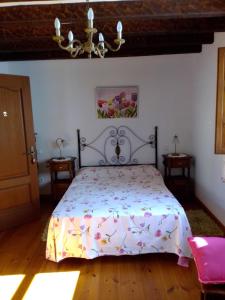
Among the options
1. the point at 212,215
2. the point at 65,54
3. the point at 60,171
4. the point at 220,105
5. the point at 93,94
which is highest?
the point at 65,54

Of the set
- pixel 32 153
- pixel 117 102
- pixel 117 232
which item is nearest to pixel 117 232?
pixel 117 232

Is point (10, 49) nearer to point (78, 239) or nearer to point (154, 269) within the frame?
point (78, 239)

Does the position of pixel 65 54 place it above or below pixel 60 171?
above

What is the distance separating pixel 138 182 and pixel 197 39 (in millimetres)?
2086

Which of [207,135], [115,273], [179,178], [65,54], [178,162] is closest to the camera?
[115,273]

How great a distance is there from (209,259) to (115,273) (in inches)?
43.5

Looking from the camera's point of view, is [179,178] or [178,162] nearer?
[178,162]

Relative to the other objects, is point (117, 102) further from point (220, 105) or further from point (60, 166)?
point (220, 105)

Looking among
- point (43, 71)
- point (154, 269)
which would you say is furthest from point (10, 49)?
point (154, 269)

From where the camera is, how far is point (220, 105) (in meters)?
2.58

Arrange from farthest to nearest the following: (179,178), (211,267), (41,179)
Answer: (41,179)
(179,178)
(211,267)

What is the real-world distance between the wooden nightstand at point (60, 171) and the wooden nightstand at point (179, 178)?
5.26 ft

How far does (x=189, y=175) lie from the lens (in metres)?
4.34

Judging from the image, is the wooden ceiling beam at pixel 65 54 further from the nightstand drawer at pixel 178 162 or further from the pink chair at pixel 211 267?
the pink chair at pixel 211 267
